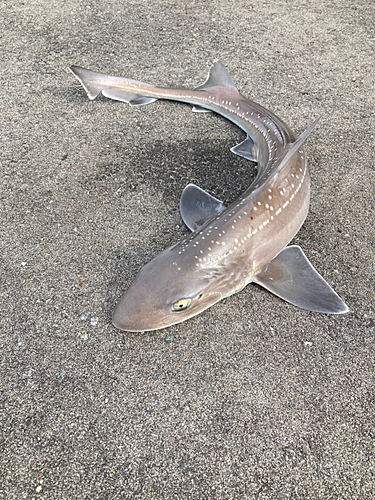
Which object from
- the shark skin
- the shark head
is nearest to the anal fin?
the shark skin

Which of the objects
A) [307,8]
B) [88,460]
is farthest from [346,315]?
[307,8]

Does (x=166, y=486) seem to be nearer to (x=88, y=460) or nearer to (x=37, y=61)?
(x=88, y=460)

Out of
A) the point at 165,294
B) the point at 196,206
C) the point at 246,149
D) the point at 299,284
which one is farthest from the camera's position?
the point at 246,149

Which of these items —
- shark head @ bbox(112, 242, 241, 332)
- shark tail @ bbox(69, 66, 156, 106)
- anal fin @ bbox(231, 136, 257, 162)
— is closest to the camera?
shark head @ bbox(112, 242, 241, 332)

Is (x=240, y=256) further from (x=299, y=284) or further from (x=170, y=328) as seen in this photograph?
(x=170, y=328)

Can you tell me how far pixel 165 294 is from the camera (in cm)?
299

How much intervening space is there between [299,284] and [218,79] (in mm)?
2969

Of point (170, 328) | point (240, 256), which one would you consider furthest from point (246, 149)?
point (170, 328)

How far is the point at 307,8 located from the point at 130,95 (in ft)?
13.0

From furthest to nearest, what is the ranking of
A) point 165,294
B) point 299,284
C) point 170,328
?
1. point 299,284
2. point 170,328
3. point 165,294

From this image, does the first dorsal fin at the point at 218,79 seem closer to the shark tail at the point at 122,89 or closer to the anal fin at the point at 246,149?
the shark tail at the point at 122,89

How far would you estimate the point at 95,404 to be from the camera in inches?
114

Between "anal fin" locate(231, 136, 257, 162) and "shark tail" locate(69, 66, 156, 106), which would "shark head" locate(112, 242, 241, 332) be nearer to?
"anal fin" locate(231, 136, 257, 162)

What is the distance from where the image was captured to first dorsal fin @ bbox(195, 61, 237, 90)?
5.29 meters
